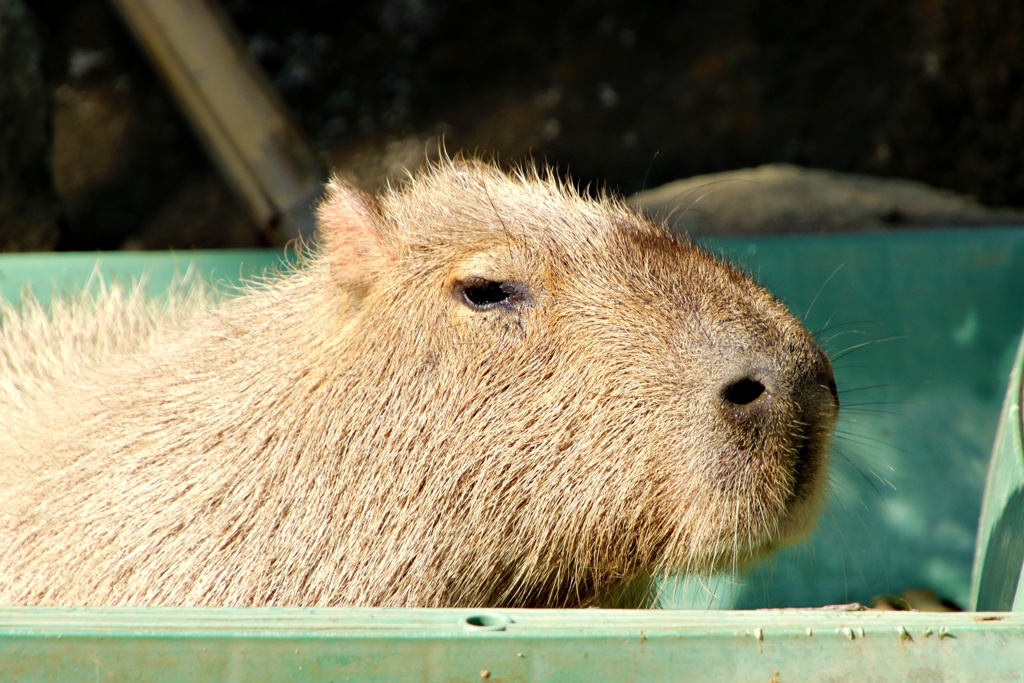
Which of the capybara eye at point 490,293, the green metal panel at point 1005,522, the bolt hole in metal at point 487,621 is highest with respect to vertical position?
the capybara eye at point 490,293

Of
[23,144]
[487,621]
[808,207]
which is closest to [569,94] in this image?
[808,207]

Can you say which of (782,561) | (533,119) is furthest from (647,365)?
(533,119)

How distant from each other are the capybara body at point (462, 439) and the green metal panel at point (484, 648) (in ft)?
1.82

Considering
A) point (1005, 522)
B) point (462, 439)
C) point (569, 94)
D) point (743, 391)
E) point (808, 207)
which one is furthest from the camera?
point (569, 94)

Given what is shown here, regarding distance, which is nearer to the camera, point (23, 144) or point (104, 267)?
point (104, 267)

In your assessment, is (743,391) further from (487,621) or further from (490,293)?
(487,621)

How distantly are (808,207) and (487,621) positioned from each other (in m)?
3.89

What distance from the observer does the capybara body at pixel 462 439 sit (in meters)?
1.83

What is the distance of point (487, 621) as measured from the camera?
1273mm

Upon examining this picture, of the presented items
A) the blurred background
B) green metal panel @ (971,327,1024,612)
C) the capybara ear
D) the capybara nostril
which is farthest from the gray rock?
the capybara nostril

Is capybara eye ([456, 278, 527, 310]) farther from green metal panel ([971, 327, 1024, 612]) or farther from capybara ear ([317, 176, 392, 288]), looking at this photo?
green metal panel ([971, 327, 1024, 612])

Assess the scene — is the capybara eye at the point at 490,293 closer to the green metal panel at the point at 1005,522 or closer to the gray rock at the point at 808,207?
the green metal panel at the point at 1005,522

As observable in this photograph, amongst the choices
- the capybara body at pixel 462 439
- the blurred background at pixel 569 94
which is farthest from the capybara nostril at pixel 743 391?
the blurred background at pixel 569 94

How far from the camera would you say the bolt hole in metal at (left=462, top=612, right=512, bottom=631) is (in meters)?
1.25
